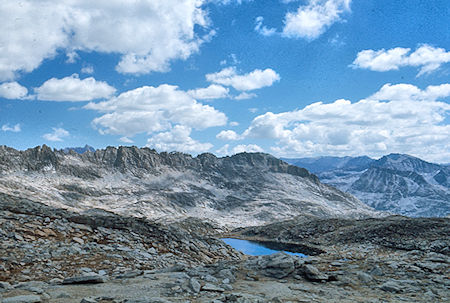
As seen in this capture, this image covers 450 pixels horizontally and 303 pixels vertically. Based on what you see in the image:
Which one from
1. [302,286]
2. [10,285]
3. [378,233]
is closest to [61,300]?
[10,285]

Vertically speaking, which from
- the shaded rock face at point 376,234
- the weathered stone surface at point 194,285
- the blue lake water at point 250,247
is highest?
the weathered stone surface at point 194,285

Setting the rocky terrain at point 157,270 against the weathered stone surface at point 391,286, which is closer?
the rocky terrain at point 157,270

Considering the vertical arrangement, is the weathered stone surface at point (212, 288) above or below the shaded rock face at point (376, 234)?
above

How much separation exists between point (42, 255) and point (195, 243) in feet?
35.1

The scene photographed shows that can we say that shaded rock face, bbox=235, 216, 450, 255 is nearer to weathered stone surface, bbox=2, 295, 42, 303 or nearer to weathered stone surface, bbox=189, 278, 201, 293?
weathered stone surface, bbox=189, 278, 201, 293

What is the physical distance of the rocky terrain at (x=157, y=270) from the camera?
1275cm

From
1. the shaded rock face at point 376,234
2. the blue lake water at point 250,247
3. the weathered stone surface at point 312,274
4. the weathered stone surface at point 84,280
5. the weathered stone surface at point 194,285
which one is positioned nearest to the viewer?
the weathered stone surface at point 194,285

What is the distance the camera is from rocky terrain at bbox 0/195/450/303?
1275 cm

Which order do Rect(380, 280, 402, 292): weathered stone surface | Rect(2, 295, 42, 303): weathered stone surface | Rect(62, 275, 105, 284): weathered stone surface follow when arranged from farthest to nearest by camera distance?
Rect(380, 280, 402, 292): weathered stone surface
Rect(62, 275, 105, 284): weathered stone surface
Rect(2, 295, 42, 303): weathered stone surface

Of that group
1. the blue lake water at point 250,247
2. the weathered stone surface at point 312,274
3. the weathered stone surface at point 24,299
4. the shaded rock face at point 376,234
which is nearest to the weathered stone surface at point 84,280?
the weathered stone surface at point 24,299

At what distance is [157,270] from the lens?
1666cm

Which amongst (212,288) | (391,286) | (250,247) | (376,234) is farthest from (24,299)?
(250,247)

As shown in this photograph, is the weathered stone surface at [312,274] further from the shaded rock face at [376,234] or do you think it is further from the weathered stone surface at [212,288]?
the shaded rock face at [376,234]

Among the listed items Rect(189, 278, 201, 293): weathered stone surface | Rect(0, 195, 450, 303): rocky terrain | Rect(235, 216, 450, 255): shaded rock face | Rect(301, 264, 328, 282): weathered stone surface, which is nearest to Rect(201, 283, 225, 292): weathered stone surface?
Rect(0, 195, 450, 303): rocky terrain
